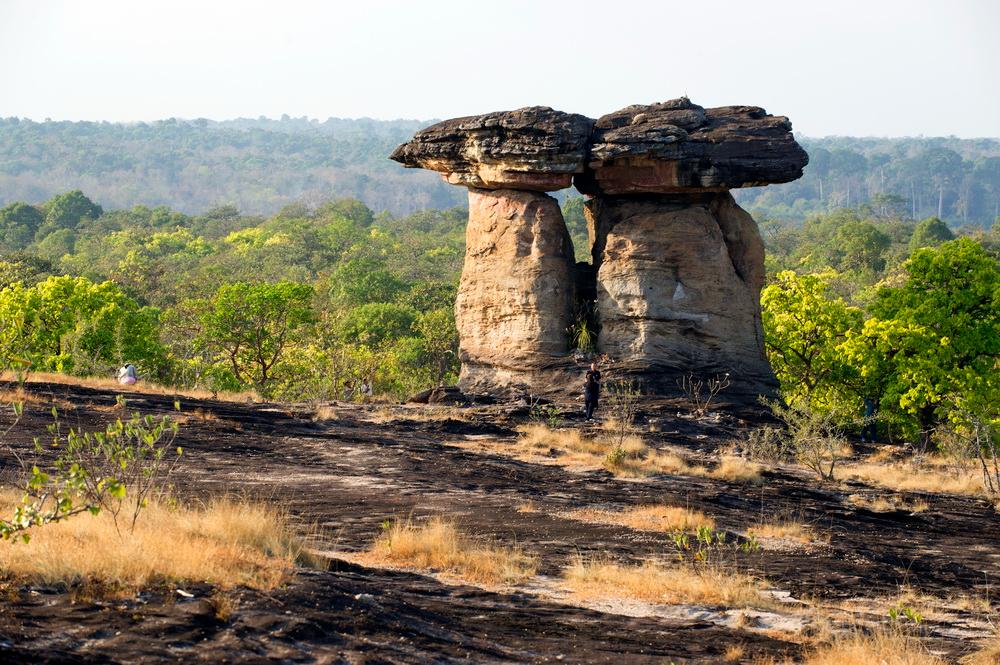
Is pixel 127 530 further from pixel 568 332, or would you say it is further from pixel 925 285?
pixel 925 285

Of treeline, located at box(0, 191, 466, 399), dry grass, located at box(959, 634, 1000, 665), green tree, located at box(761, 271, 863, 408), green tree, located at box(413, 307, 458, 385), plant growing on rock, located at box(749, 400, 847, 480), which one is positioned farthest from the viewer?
green tree, located at box(413, 307, 458, 385)

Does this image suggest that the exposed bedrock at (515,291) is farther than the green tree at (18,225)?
No

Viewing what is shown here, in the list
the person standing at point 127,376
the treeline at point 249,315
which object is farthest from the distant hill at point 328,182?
the person standing at point 127,376

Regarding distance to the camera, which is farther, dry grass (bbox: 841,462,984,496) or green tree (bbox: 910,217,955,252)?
green tree (bbox: 910,217,955,252)

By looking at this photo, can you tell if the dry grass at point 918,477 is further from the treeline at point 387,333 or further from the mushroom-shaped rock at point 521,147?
the mushroom-shaped rock at point 521,147

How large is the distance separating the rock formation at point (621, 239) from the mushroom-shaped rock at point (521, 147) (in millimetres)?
27

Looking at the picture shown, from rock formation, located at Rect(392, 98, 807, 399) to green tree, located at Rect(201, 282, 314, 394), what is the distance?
7131 millimetres

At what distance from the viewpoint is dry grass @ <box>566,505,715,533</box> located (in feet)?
43.2

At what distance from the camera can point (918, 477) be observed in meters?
19.4

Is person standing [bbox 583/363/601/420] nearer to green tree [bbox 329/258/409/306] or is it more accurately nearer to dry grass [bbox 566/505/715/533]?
dry grass [bbox 566/505/715/533]

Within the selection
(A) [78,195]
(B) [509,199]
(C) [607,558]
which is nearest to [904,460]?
(B) [509,199]

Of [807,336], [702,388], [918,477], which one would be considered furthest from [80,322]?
[918,477]

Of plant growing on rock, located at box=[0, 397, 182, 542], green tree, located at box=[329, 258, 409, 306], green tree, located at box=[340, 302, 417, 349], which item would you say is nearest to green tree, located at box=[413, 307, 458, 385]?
green tree, located at box=[340, 302, 417, 349]

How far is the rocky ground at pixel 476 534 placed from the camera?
7.11 meters
